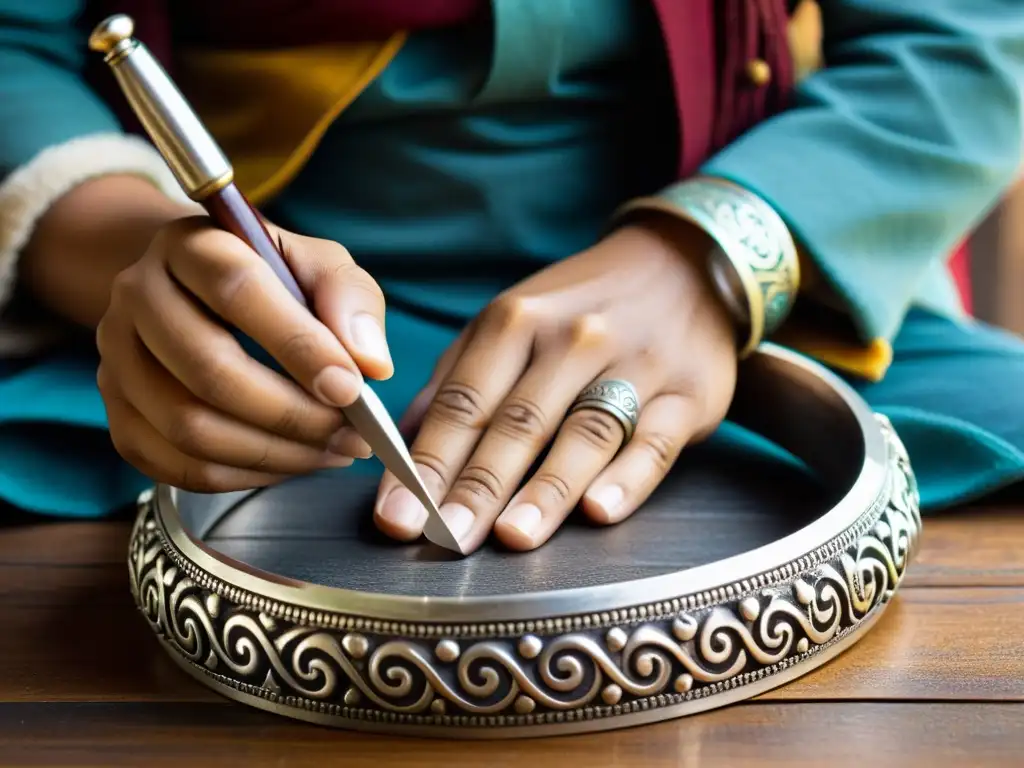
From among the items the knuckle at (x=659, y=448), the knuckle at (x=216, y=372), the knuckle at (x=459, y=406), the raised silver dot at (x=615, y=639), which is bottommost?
the knuckle at (x=659, y=448)

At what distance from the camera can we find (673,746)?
0.49 metres

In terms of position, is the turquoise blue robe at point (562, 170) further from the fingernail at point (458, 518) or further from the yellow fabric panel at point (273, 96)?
the fingernail at point (458, 518)

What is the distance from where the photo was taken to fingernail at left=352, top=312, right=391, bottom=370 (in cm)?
52

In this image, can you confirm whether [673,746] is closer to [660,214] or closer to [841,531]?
[841,531]

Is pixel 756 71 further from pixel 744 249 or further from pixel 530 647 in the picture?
pixel 530 647

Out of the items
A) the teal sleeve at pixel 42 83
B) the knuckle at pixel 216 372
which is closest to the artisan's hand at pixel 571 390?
the knuckle at pixel 216 372

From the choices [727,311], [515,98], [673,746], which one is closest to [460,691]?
[673,746]

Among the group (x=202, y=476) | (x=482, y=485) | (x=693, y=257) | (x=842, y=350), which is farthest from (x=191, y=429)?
(x=842, y=350)

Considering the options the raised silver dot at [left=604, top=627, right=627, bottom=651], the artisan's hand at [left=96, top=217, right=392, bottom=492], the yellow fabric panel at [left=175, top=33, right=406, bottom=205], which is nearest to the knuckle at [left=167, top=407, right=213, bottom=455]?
the artisan's hand at [left=96, top=217, right=392, bottom=492]

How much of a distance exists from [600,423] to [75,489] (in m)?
0.36

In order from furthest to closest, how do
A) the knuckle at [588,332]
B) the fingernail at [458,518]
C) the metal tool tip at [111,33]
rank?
1. the knuckle at [588,332]
2. the fingernail at [458,518]
3. the metal tool tip at [111,33]

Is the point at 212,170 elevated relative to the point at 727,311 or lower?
elevated

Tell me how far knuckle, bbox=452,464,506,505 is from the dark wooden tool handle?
0.13m

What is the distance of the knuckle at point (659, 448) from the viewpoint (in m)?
0.65
